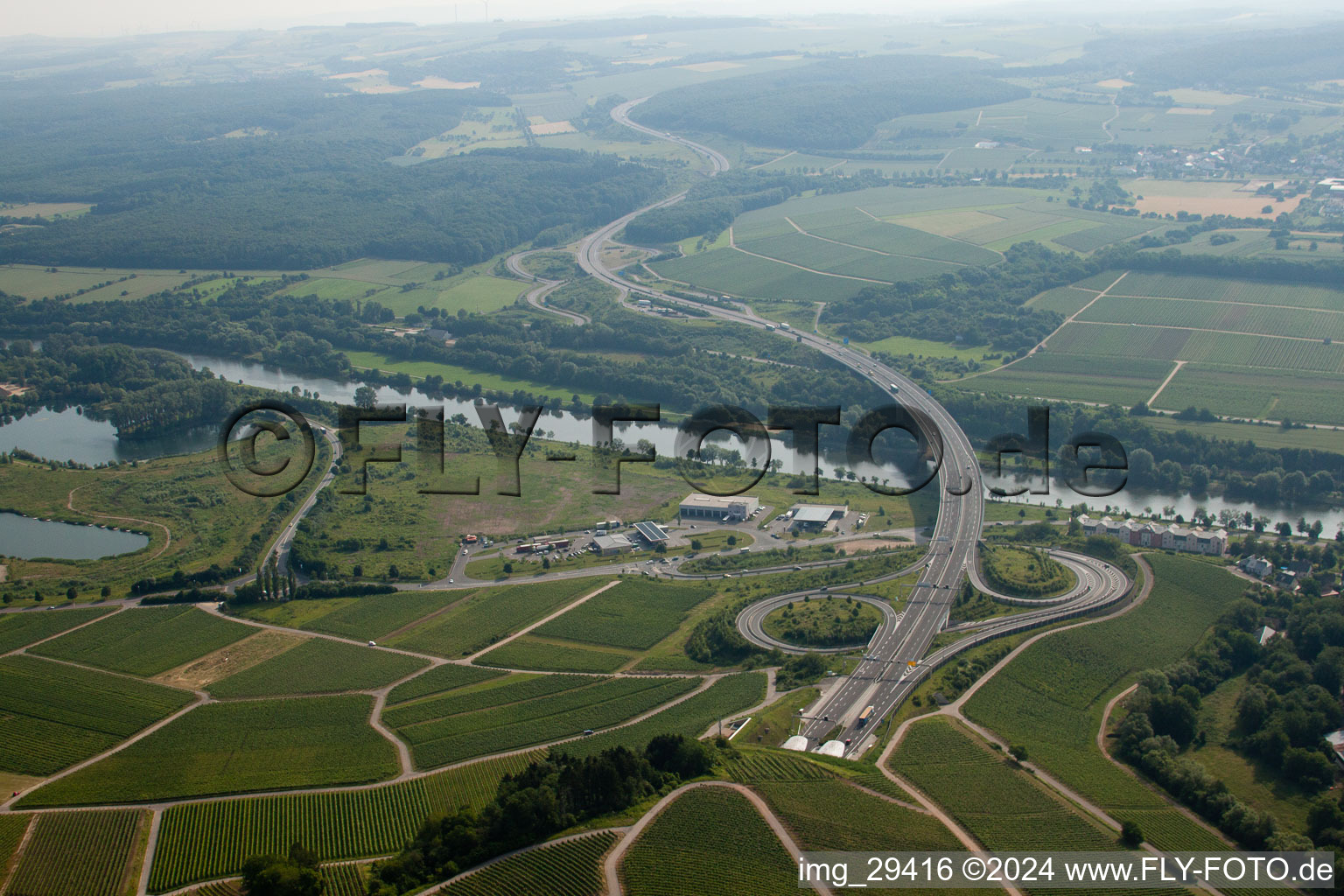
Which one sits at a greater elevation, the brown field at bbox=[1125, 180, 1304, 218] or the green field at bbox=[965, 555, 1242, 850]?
the brown field at bbox=[1125, 180, 1304, 218]

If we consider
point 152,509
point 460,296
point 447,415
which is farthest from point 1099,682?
point 460,296

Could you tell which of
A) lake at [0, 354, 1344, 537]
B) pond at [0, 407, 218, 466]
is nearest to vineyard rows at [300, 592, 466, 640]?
lake at [0, 354, 1344, 537]

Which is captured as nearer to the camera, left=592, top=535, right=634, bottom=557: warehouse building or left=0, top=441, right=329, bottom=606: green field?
left=0, top=441, right=329, bottom=606: green field

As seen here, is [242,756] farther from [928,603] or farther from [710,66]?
[710,66]

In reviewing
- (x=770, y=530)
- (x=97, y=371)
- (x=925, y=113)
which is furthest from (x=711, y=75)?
(x=770, y=530)

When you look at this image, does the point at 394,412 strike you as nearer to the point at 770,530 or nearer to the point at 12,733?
the point at 770,530

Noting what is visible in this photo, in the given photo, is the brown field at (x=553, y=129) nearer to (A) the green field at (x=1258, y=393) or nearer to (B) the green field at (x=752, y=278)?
(B) the green field at (x=752, y=278)

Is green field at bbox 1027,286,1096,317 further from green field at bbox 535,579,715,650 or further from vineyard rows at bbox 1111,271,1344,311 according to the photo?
green field at bbox 535,579,715,650

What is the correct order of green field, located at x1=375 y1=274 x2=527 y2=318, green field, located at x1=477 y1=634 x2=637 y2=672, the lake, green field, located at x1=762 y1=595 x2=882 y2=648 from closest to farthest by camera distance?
green field, located at x1=477 y1=634 x2=637 y2=672, green field, located at x1=762 y1=595 x2=882 y2=648, the lake, green field, located at x1=375 y1=274 x2=527 y2=318
